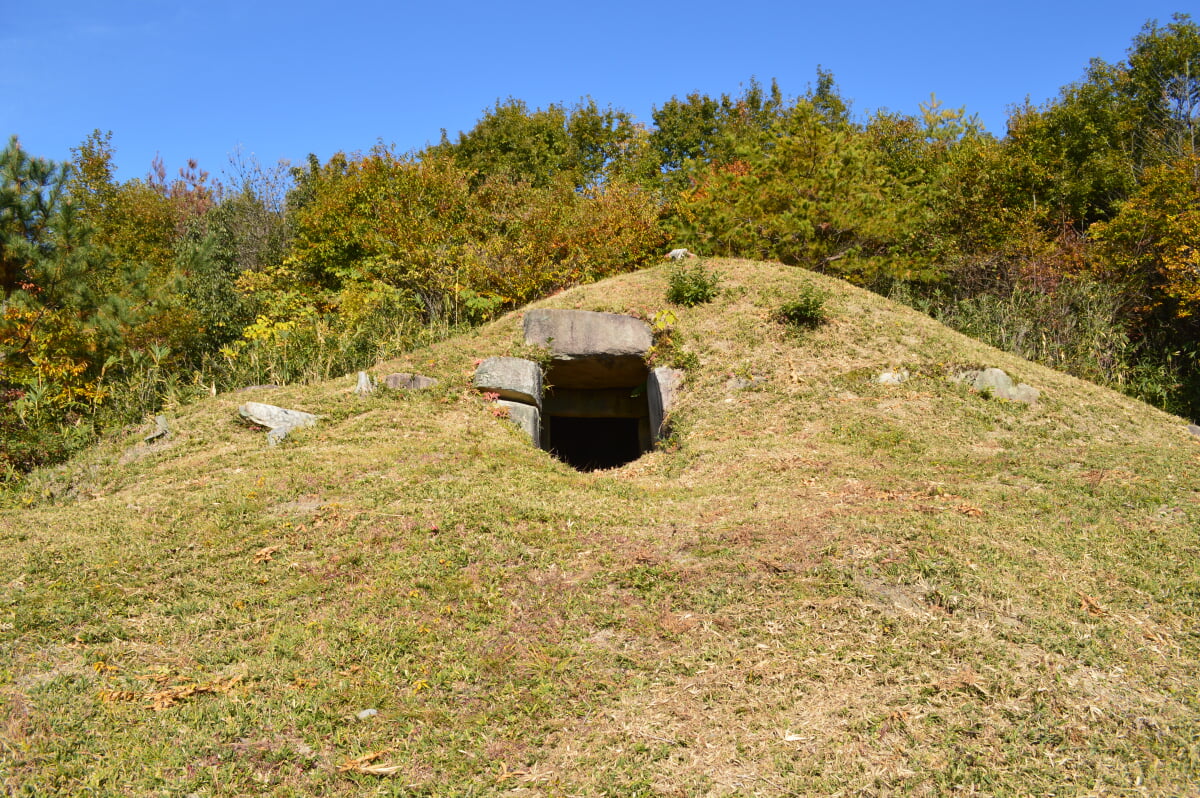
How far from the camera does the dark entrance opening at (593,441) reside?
1435cm

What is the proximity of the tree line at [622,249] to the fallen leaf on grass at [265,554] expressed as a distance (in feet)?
15.6

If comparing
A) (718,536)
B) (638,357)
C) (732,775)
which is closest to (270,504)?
(718,536)

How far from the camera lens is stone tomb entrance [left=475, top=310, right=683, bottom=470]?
10.2 metres

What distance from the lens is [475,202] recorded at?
62.2ft

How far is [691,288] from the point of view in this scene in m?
11.7

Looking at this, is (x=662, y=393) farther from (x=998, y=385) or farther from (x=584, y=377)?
(x=998, y=385)

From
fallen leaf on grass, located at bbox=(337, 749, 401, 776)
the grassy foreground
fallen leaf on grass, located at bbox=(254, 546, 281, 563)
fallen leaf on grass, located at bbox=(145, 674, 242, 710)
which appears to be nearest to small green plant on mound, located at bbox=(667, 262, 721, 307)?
the grassy foreground

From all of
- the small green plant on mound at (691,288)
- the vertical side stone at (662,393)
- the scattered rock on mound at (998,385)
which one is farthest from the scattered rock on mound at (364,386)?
the scattered rock on mound at (998,385)

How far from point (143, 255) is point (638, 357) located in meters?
15.7


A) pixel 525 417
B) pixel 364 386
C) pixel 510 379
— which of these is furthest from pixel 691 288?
pixel 364 386

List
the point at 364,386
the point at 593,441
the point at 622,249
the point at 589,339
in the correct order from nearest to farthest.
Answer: the point at 364,386 < the point at 589,339 < the point at 593,441 < the point at 622,249

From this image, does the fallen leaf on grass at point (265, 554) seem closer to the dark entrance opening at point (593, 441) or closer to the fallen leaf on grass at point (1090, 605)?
the fallen leaf on grass at point (1090, 605)

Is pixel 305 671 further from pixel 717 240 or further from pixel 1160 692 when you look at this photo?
pixel 717 240

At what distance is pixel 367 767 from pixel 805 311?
8.72 metres
